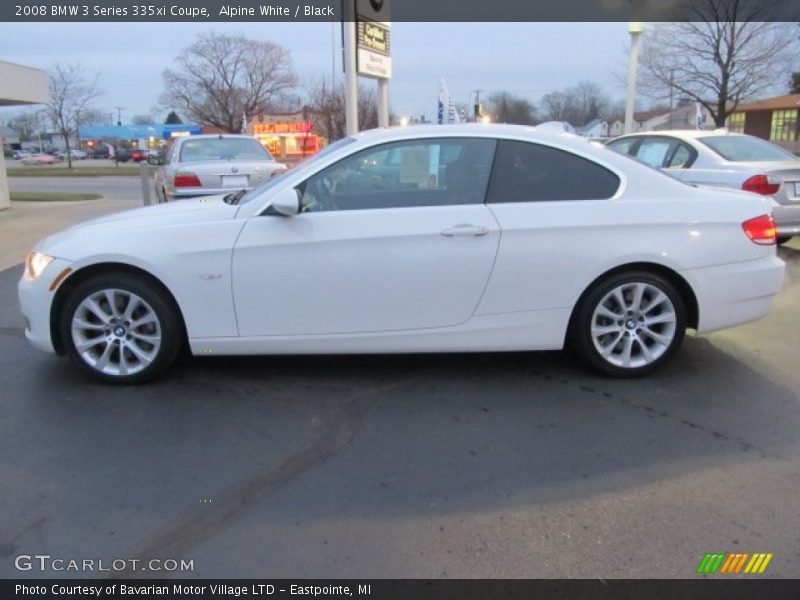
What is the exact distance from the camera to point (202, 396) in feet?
13.1

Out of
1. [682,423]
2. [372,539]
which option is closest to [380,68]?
[682,423]

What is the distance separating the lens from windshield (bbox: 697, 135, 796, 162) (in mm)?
8047

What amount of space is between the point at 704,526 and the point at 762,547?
214 millimetres

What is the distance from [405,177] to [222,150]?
6.53m

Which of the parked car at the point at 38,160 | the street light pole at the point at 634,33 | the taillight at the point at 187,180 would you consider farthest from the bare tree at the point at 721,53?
the parked car at the point at 38,160

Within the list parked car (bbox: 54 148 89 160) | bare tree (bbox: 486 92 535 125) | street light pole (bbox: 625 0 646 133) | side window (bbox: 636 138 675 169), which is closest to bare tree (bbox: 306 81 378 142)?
bare tree (bbox: 486 92 535 125)

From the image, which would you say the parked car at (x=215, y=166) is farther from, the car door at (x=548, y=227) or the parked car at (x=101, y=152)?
the parked car at (x=101, y=152)

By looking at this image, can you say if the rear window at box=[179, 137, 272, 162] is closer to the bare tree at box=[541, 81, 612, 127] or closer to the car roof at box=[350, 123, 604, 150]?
the car roof at box=[350, 123, 604, 150]

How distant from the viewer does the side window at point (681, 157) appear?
27.1 ft

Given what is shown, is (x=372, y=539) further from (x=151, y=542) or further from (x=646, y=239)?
(x=646, y=239)

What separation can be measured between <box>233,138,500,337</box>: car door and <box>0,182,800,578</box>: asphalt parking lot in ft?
1.58

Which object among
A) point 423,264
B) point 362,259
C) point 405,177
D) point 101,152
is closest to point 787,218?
point 405,177

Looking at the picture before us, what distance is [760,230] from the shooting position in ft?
13.6
